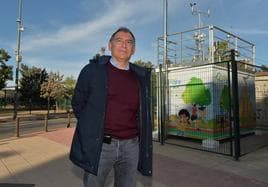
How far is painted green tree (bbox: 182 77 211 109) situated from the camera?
10.4 meters

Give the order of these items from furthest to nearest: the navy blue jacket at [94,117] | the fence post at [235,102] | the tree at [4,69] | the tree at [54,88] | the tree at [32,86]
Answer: the tree at [32,86] → the tree at [54,88] → the tree at [4,69] → the fence post at [235,102] → the navy blue jacket at [94,117]

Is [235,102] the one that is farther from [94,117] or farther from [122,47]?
[94,117]

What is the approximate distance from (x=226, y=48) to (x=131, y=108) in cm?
993

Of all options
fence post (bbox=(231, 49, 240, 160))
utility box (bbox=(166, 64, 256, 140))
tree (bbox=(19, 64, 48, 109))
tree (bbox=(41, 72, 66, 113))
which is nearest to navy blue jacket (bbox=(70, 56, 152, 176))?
fence post (bbox=(231, 49, 240, 160))

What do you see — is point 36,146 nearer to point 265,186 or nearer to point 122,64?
point 265,186

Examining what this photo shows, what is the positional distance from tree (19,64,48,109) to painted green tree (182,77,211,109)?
34367 mm

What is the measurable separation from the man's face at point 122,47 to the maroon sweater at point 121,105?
111mm

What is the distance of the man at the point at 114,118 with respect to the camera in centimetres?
261

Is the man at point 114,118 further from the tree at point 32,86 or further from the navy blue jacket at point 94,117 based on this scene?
the tree at point 32,86

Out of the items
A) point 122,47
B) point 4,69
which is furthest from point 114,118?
point 4,69

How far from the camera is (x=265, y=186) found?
18.3 ft

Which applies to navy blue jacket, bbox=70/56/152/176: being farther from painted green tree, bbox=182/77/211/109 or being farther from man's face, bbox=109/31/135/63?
painted green tree, bbox=182/77/211/109

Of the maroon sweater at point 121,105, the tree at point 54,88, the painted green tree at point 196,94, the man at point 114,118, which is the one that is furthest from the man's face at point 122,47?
the tree at point 54,88

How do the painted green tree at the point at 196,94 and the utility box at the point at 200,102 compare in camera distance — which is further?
the painted green tree at the point at 196,94
